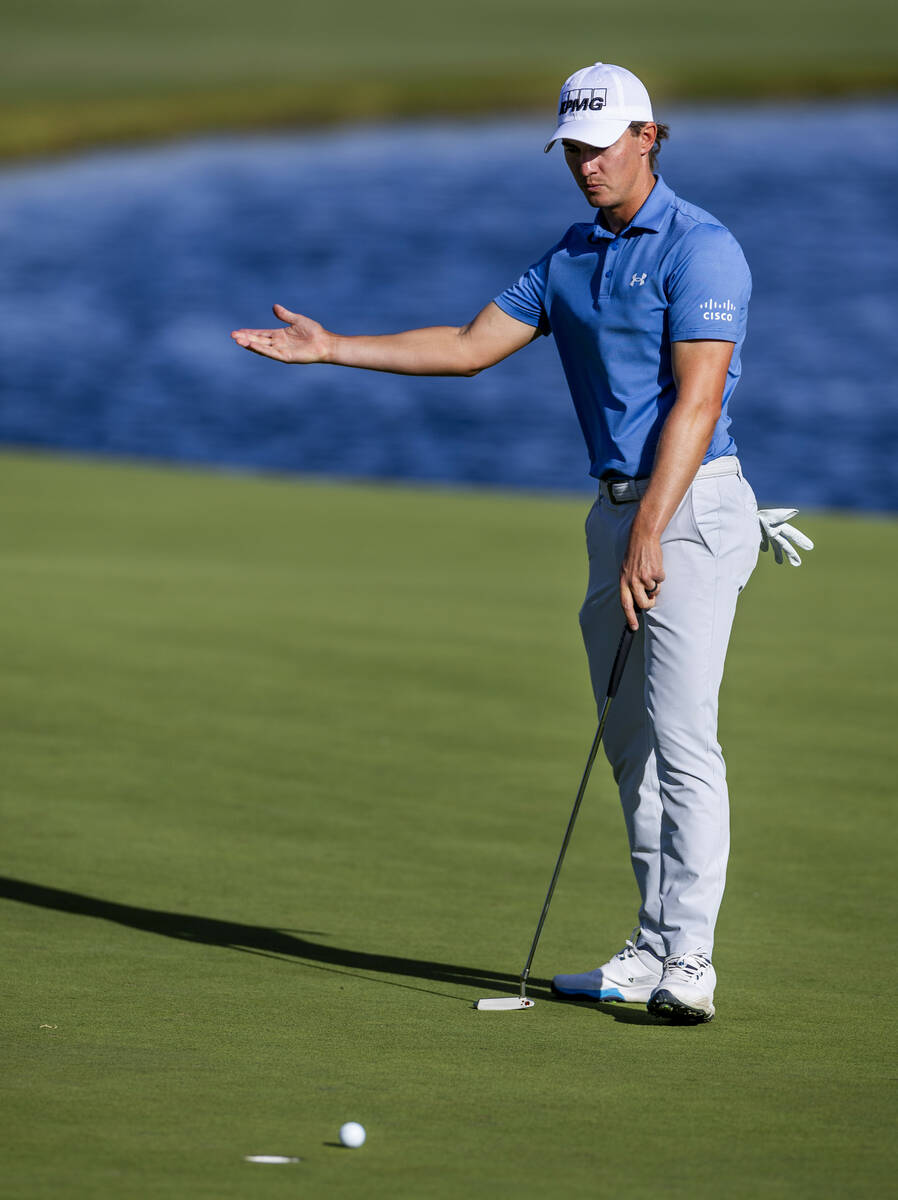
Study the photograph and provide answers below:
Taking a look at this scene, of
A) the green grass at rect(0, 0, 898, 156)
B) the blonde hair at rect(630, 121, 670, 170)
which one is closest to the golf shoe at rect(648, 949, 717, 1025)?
the blonde hair at rect(630, 121, 670, 170)

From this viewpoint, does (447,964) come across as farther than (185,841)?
No

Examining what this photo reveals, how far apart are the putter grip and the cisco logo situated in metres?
0.64

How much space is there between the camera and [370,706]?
7.12m

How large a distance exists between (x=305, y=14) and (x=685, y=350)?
151ft

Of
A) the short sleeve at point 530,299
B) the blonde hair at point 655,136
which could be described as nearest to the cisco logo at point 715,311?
the blonde hair at point 655,136

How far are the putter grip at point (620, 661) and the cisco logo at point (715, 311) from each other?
0.64 meters

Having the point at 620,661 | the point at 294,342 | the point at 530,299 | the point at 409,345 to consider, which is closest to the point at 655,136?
the point at 530,299

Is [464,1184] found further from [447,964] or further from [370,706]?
[370,706]

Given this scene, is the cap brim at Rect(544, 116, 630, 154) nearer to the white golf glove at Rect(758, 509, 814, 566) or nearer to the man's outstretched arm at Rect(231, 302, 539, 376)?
the man's outstretched arm at Rect(231, 302, 539, 376)

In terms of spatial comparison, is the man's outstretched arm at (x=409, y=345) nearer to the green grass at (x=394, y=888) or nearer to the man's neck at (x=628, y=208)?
the man's neck at (x=628, y=208)

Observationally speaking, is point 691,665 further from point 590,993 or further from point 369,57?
point 369,57

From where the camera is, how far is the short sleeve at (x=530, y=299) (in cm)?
435

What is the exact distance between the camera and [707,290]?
3.97 metres

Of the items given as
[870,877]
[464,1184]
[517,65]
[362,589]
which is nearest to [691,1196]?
[464,1184]
